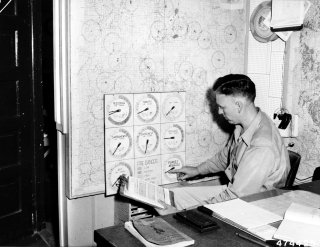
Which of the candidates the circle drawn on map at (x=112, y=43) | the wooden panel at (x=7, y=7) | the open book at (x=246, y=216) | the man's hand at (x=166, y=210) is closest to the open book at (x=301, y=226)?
the open book at (x=246, y=216)

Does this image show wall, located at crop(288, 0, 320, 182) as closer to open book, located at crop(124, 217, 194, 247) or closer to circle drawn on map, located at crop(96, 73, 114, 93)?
circle drawn on map, located at crop(96, 73, 114, 93)

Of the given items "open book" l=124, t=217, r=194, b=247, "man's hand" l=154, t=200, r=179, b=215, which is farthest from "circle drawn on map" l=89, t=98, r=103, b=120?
"open book" l=124, t=217, r=194, b=247

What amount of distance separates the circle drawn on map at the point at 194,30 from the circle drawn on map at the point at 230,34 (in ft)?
0.85

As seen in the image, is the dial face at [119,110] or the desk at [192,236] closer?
the desk at [192,236]

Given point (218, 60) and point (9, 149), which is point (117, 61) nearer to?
point (218, 60)

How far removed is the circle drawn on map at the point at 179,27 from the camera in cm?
284

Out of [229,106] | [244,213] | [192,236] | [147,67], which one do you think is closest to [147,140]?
[147,67]

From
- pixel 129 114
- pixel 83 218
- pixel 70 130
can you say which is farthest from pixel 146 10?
pixel 83 218

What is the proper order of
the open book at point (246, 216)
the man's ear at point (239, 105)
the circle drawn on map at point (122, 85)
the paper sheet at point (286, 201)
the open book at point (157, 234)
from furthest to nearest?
the circle drawn on map at point (122, 85) < the man's ear at point (239, 105) < the paper sheet at point (286, 201) < the open book at point (246, 216) < the open book at point (157, 234)

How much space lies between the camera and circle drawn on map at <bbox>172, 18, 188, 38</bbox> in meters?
2.84

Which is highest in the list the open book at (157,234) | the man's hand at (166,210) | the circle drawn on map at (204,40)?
the circle drawn on map at (204,40)

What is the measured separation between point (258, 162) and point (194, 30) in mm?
1169

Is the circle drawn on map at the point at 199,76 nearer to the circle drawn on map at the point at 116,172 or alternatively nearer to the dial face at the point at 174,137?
the dial face at the point at 174,137

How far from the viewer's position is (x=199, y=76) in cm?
302
